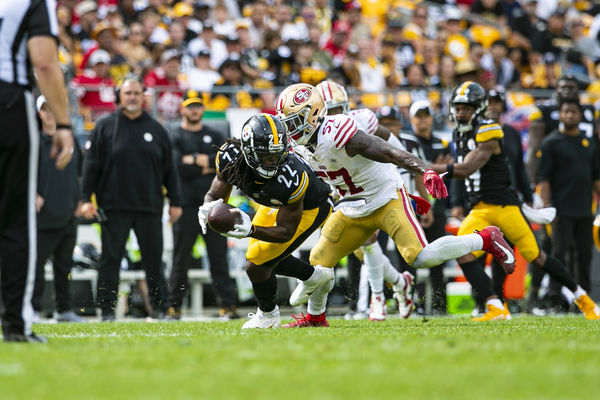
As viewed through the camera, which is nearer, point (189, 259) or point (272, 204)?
point (272, 204)

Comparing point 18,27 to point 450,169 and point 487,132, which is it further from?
point 487,132

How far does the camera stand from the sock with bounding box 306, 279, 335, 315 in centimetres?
737

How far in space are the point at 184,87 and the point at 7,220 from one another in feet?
27.3

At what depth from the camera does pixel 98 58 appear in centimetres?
1277

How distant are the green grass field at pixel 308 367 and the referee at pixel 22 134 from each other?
1.08 ft

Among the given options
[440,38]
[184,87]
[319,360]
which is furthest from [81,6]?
[319,360]

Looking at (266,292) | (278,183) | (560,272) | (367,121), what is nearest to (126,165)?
(367,121)

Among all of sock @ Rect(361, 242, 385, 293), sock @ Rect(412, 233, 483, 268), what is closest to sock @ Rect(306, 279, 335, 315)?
sock @ Rect(412, 233, 483, 268)

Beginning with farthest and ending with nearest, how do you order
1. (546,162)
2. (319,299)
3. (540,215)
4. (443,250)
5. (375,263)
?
(546,162) < (540,215) < (375,263) < (319,299) < (443,250)

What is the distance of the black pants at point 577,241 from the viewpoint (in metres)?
10.5

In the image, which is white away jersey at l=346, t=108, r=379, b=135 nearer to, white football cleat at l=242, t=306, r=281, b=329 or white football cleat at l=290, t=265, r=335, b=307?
white football cleat at l=290, t=265, r=335, b=307

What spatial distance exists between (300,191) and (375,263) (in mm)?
2068

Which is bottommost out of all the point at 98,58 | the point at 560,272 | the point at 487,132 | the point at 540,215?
the point at 560,272

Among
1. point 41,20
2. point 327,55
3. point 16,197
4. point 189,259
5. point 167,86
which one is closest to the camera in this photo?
point 41,20
